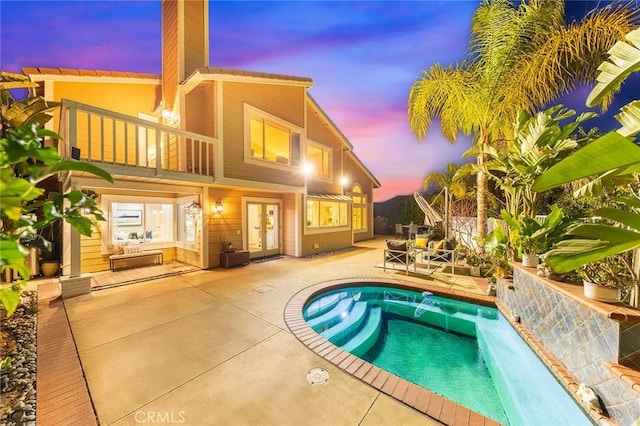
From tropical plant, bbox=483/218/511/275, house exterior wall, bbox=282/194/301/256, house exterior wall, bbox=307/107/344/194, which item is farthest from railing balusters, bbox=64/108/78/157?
tropical plant, bbox=483/218/511/275

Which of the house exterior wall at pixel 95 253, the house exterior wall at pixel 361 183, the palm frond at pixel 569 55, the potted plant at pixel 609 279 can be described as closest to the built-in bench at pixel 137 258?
the house exterior wall at pixel 95 253

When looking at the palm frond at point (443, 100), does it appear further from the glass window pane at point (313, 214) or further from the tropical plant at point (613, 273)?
the glass window pane at point (313, 214)

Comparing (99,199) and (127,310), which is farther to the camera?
(99,199)

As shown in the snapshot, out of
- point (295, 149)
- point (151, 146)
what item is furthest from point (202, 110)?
point (295, 149)

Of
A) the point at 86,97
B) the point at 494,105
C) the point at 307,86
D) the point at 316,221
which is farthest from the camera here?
the point at 316,221

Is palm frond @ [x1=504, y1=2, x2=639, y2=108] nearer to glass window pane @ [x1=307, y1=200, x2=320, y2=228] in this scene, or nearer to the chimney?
glass window pane @ [x1=307, y1=200, x2=320, y2=228]

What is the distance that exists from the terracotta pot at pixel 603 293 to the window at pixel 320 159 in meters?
10.7

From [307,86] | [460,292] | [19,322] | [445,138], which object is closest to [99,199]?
[19,322]

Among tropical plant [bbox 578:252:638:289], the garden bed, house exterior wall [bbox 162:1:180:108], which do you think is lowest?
the garden bed

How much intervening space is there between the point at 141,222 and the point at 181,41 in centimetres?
694

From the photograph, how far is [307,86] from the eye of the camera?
1116cm

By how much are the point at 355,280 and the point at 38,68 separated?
12.3 metres

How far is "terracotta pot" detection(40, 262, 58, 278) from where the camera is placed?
743 cm

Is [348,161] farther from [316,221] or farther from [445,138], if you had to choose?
[445,138]
